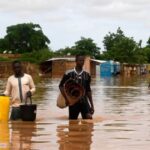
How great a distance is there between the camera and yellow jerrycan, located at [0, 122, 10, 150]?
322 inches

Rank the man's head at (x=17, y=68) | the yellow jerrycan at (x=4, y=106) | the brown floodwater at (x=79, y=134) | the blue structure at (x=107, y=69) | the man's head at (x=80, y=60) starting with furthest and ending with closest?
the blue structure at (x=107, y=69)
the yellow jerrycan at (x=4, y=106)
the man's head at (x=17, y=68)
the man's head at (x=80, y=60)
the brown floodwater at (x=79, y=134)

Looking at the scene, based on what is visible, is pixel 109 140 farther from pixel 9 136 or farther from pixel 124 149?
pixel 9 136

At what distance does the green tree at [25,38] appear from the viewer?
10213cm

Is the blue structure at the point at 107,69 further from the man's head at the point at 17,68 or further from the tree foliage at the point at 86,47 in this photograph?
the man's head at the point at 17,68

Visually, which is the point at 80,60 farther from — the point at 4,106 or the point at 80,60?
the point at 4,106

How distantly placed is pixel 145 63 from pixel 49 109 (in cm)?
8118

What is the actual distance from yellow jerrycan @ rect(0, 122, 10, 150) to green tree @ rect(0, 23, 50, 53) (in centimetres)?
9095

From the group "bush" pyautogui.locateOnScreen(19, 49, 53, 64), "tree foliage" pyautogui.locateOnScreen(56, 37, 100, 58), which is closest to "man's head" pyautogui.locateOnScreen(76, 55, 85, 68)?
"bush" pyautogui.locateOnScreen(19, 49, 53, 64)

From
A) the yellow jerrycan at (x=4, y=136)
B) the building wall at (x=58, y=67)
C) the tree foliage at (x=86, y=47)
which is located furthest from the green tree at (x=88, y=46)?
the yellow jerrycan at (x=4, y=136)

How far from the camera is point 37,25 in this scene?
10562 cm

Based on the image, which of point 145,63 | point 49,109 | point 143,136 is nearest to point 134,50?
point 145,63

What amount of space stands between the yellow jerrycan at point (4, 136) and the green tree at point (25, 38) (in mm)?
90953

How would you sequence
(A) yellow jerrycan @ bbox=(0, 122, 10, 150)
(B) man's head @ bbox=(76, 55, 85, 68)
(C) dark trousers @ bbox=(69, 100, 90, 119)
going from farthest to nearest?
(C) dark trousers @ bbox=(69, 100, 90, 119), (B) man's head @ bbox=(76, 55, 85, 68), (A) yellow jerrycan @ bbox=(0, 122, 10, 150)

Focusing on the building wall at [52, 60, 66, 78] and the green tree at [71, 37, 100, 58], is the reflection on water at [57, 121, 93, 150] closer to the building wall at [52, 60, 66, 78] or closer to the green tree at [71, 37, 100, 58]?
the building wall at [52, 60, 66, 78]
